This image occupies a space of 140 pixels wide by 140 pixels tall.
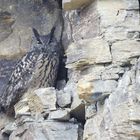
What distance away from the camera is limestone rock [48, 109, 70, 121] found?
10.7 feet

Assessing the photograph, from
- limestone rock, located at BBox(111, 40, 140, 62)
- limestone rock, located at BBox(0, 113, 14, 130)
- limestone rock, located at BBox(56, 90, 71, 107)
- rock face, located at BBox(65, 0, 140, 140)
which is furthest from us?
limestone rock, located at BBox(0, 113, 14, 130)

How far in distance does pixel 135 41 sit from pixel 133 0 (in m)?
0.36

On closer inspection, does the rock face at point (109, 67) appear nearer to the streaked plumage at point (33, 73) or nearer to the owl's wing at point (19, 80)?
the streaked plumage at point (33, 73)

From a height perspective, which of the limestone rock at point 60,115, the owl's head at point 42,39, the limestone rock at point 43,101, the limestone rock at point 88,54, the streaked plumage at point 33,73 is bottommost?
the limestone rock at point 60,115

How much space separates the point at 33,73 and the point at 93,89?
104cm

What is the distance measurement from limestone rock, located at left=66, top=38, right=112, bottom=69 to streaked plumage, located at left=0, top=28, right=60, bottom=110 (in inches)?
29.2

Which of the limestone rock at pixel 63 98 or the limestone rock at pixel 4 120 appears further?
the limestone rock at pixel 4 120

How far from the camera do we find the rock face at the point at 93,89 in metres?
2.73

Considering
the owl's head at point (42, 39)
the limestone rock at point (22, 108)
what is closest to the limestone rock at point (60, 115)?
the limestone rock at point (22, 108)

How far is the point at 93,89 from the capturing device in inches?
115

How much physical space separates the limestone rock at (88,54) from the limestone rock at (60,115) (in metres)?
0.34

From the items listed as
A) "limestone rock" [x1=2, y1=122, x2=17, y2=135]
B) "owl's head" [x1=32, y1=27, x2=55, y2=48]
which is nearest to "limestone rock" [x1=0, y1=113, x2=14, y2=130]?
"limestone rock" [x1=2, y1=122, x2=17, y2=135]

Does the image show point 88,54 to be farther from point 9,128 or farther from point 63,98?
point 9,128

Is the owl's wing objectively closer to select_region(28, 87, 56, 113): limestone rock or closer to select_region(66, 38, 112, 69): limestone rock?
select_region(28, 87, 56, 113): limestone rock
